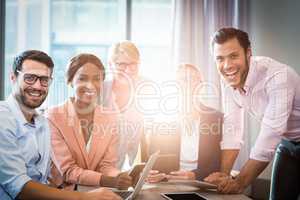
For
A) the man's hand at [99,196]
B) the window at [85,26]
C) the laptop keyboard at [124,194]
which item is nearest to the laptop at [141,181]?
the laptop keyboard at [124,194]

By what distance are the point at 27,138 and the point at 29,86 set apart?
1.03 feet

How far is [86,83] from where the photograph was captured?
249 cm

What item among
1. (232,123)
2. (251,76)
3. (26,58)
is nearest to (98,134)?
(26,58)

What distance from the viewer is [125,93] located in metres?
2.76

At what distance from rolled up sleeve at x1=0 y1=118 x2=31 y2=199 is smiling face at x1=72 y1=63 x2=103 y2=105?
0.62m

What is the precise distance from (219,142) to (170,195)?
32.0 inches

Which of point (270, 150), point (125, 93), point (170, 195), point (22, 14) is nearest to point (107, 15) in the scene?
point (22, 14)

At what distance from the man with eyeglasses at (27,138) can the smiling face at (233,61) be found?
43.2 inches

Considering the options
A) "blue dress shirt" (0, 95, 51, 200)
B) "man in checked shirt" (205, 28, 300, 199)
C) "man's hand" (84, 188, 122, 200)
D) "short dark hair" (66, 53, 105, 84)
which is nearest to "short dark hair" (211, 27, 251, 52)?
"man in checked shirt" (205, 28, 300, 199)

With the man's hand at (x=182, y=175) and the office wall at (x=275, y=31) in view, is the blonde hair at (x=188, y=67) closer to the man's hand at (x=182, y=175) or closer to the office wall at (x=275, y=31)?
the office wall at (x=275, y=31)

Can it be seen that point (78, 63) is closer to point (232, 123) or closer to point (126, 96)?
point (126, 96)

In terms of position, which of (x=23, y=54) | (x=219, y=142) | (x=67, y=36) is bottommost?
(x=219, y=142)

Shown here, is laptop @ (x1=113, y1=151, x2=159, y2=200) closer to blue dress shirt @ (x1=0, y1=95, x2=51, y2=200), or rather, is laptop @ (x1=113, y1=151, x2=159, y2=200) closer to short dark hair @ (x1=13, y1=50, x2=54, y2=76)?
blue dress shirt @ (x1=0, y1=95, x2=51, y2=200)

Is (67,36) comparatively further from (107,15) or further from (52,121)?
(52,121)
